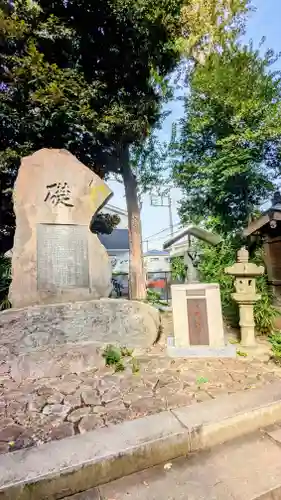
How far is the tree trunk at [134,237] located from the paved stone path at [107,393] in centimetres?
585

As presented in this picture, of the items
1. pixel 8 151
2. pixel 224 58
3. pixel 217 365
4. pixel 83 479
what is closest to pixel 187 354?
pixel 217 365

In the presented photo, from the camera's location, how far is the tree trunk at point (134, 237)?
972cm

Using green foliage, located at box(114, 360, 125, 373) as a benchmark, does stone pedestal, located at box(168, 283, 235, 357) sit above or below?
above

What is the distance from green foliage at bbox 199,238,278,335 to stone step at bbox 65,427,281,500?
127 inches

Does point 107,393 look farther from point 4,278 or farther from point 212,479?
point 4,278

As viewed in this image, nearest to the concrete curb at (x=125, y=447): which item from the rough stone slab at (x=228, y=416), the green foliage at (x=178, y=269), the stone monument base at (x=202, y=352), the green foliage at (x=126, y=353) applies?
the rough stone slab at (x=228, y=416)

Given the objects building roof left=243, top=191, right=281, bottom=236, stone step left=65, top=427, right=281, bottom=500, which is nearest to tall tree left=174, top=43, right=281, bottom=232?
building roof left=243, top=191, right=281, bottom=236

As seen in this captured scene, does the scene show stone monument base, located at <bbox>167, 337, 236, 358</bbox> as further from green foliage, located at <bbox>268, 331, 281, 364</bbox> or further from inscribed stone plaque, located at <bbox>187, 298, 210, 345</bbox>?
green foliage, located at <bbox>268, 331, 281, 364</bbox>

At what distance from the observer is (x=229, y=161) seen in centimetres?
834

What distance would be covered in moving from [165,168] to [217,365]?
34.0 feet

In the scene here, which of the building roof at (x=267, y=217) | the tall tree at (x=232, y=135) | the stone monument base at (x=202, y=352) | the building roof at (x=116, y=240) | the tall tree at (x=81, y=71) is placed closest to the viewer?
the stone monument base at (x=202, y=352)

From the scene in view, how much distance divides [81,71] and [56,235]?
7.11 metres

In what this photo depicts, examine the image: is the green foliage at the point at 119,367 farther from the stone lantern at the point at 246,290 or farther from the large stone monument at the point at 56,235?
the stone lantern at the point at 246,290

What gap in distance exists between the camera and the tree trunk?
9.72 m
